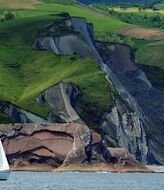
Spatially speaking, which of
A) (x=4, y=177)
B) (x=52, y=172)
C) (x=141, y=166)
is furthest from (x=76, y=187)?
(x=141, y=166)

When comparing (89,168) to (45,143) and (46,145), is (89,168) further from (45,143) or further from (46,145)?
(45,143)

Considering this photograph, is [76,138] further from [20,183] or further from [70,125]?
[20,183]

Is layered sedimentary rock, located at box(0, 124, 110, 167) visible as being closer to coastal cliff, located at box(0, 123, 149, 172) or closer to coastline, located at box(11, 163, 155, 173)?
coastal cliff, located at box(0, 123, 149, 172)

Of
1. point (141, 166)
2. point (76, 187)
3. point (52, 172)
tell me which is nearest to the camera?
point (76, 187)

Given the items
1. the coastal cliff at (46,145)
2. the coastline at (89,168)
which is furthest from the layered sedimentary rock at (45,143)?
the coastline at (89,168)

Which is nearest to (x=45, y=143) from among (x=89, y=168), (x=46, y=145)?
(x=46, y=145)

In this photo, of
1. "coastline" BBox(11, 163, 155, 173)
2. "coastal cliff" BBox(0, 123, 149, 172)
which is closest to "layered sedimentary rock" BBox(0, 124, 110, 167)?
"coastal cliff" BBox(0, 123, 149, 172)

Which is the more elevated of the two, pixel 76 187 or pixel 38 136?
pixel 76 187

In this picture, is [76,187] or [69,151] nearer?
[76,187]
